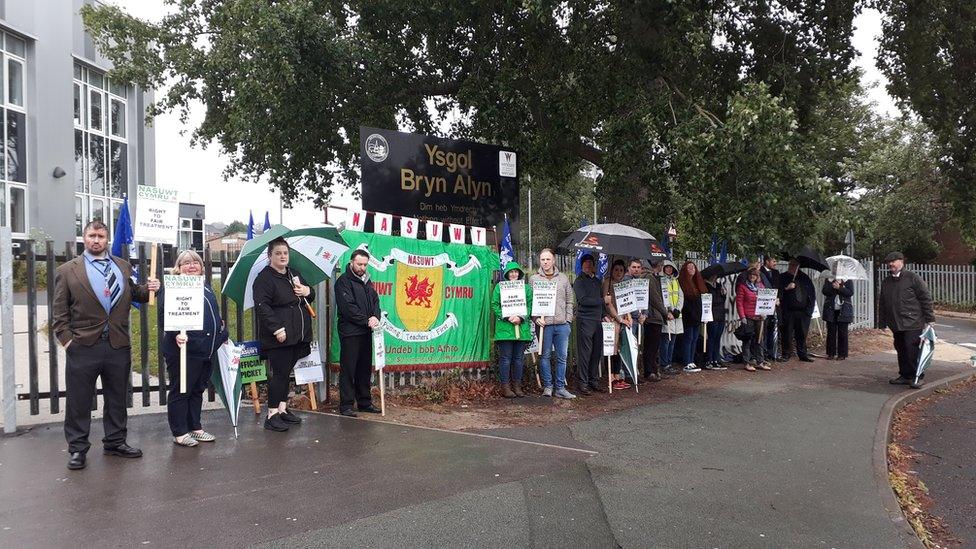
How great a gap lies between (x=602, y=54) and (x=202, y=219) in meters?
36.0

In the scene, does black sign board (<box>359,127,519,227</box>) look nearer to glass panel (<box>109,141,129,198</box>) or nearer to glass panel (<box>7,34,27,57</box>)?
glass panel (<box>7,34,27,57</box>)

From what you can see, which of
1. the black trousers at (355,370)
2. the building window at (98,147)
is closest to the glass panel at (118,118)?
the building window at (98,147)

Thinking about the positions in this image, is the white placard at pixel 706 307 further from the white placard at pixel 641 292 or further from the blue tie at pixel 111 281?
the blue tie at pixel 111 281

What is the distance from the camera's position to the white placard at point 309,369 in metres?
7.29

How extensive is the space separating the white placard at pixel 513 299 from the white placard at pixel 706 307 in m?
3.85

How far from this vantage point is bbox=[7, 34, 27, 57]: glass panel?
2542 centimetres

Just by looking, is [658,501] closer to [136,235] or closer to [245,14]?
[136,235]

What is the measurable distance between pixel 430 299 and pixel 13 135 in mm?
24994

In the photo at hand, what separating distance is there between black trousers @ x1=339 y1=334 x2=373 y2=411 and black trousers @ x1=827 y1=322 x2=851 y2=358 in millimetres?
9690

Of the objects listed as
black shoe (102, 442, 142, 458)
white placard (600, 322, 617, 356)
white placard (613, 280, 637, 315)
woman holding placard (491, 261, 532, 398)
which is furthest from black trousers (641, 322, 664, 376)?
black shoe (102, 442, 142, 458)

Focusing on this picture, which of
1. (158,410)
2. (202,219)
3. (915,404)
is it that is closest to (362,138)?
(158,410)

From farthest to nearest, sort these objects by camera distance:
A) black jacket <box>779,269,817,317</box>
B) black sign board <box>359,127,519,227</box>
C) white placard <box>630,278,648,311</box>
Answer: black jacket <box>779,269,817,317</box>
black sign board <box>359,127,519,227</box>
white placard <box>630,278,648,311</box>

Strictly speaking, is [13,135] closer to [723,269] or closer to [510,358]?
[510,358]

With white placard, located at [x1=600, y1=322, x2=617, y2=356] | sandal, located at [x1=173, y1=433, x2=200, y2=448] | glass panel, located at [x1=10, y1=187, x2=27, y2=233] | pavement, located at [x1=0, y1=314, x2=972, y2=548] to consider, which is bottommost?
pavement, located at [x1=0, y1=314, x2=972, y2=548]
